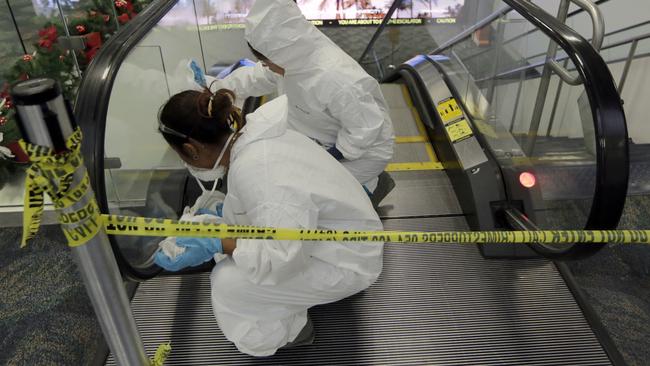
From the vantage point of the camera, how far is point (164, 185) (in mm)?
2992

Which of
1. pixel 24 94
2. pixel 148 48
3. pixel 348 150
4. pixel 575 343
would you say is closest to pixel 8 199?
pixel 148 48

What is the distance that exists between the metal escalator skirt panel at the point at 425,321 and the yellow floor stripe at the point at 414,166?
119 centimetres

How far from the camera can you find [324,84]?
2.99m

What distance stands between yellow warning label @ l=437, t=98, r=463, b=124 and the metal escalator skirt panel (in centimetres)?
149

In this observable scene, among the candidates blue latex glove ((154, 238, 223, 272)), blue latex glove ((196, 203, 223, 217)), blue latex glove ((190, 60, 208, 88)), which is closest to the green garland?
blue latex glove ((190, 60, 208, 88))

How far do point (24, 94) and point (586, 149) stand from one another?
2.40 metres

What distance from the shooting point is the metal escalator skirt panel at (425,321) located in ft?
7.20

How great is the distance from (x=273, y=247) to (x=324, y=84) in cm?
150

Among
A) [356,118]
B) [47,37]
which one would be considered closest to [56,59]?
[47,37]

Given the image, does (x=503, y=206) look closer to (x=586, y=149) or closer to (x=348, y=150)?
(x=586, y=149)

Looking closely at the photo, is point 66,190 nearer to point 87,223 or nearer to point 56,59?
point 87,223

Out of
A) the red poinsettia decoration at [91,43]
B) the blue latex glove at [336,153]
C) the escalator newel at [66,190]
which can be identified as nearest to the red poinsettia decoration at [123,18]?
the red poinsettia decoration at [91,43]

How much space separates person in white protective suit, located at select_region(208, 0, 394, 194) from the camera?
9.47ft

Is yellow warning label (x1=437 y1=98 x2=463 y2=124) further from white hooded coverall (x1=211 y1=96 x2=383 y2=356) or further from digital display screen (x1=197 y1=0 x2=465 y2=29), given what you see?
digital display screen (x1=197 y1=0 x2=465 y2=29)
